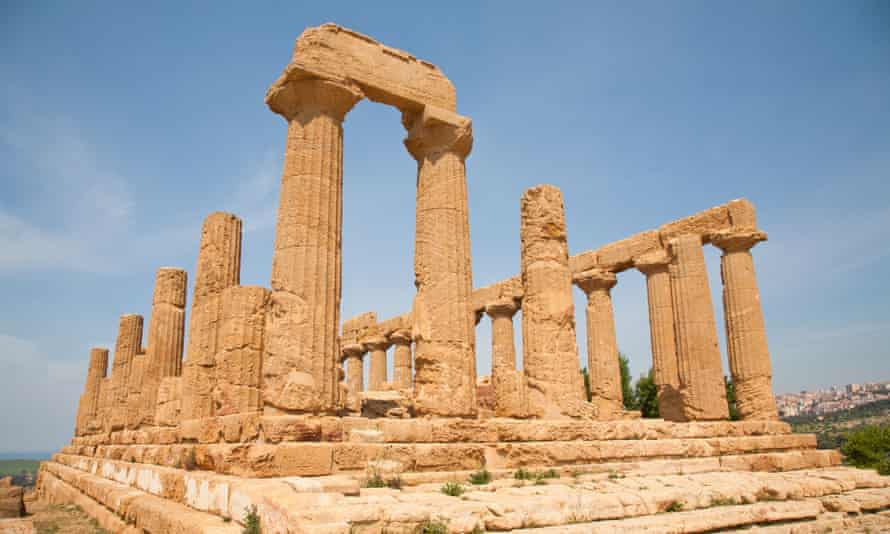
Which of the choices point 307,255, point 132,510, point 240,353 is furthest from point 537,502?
point 132,510

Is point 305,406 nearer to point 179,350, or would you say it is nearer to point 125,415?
point 179,350

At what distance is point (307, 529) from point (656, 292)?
1761 cm

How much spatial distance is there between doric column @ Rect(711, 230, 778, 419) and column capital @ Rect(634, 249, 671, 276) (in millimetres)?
1650

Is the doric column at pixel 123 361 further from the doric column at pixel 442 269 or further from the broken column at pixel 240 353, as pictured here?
the doric column at pixel 442 269

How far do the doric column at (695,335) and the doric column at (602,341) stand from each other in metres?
2.26

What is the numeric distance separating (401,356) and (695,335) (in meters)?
12.5

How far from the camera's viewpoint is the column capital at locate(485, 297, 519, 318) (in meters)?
23.5

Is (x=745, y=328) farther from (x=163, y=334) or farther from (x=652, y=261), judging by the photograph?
(x=163, y=334)

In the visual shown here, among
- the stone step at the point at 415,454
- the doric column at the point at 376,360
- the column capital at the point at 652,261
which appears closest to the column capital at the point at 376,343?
the doric column at the point at 376,360

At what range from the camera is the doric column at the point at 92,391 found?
1089 inches

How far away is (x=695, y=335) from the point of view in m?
18.4

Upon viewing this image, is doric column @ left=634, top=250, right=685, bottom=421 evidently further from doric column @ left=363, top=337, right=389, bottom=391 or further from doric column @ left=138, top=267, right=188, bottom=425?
doric column @ left=138, top=267, right=188, bottom=425

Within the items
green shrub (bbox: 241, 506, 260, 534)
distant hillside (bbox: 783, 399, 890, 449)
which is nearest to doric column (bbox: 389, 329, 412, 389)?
green shrub (bbox: 241, 506, 260, 534)

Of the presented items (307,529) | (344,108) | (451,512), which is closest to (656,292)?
(344,108)
